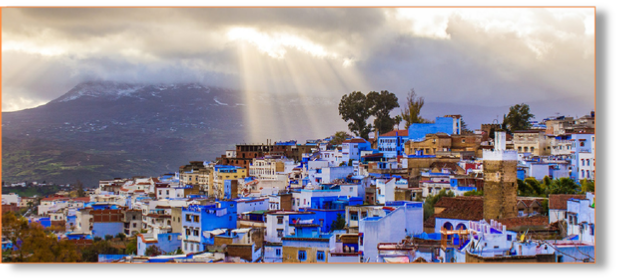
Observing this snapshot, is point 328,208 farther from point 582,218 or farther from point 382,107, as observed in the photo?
point 382,107

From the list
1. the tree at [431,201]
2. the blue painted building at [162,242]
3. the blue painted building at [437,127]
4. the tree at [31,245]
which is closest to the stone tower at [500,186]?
the tree at [431,201]

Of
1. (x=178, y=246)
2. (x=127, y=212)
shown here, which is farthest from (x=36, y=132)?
(x=178, y=246)

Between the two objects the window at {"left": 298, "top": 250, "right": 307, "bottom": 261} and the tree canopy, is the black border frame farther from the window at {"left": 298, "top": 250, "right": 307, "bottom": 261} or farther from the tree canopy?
the tree canopy

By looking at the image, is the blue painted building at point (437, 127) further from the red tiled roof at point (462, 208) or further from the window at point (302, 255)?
the window at point (302, 255)

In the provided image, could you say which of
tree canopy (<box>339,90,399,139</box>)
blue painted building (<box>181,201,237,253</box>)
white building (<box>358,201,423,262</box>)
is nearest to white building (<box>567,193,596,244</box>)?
white building (<box>358,201,423,262</box>)

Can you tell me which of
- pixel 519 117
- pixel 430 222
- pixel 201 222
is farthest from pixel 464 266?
pixel 519 117

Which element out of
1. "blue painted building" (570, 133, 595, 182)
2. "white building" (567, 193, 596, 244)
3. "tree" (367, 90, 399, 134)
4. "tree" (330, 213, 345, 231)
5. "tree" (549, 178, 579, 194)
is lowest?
"tree" (330, 213, 345, 231)
